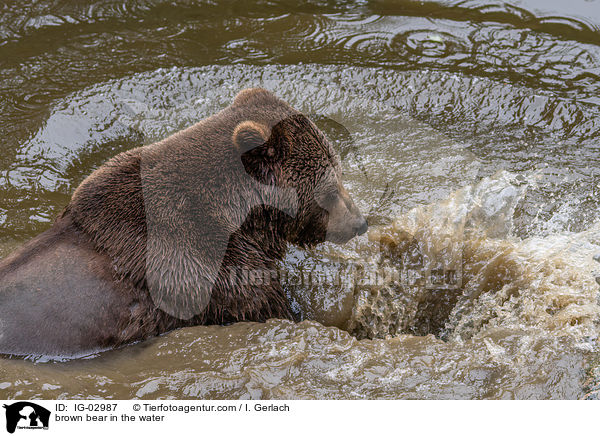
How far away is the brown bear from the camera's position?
146 inches

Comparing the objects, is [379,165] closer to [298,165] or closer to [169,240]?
[298,165]

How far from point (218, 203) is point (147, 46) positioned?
4.86 meters

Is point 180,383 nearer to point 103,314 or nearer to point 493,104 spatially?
point 103,314

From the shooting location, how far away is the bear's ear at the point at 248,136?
150 inches

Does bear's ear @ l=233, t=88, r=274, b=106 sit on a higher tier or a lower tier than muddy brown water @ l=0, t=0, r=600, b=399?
higher

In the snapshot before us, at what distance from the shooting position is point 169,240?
387 centimetres

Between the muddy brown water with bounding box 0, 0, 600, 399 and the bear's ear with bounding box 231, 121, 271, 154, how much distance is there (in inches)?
48.1
